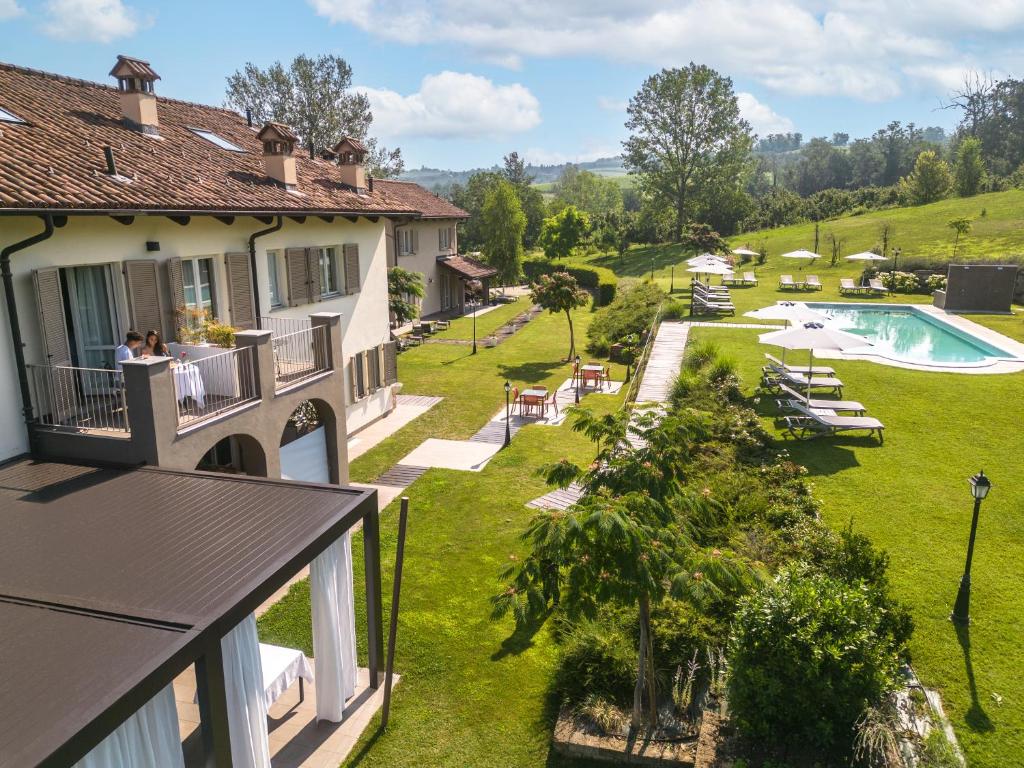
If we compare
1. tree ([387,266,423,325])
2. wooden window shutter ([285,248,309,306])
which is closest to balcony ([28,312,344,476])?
wooden window shutter ([285,248,309,306])

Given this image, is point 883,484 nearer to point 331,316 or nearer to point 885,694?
point 885,694

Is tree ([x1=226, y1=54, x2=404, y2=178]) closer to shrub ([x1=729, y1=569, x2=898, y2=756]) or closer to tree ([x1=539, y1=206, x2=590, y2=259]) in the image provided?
tree ([x1=539, y1=206, x2=590, y2=259])

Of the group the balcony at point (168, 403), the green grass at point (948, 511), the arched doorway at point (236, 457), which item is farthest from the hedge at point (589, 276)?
the arched doorway at point (236, 457)

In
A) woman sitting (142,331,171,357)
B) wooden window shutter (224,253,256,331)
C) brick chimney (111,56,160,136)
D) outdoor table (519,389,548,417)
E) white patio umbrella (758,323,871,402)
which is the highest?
brick chimney (111,56,160,136)

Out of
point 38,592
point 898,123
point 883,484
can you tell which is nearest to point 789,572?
point 883,484

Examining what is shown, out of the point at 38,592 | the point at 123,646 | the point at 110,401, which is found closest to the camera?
the point at 123,646

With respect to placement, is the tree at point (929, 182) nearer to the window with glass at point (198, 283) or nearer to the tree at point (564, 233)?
the tree at point (564, 233)
